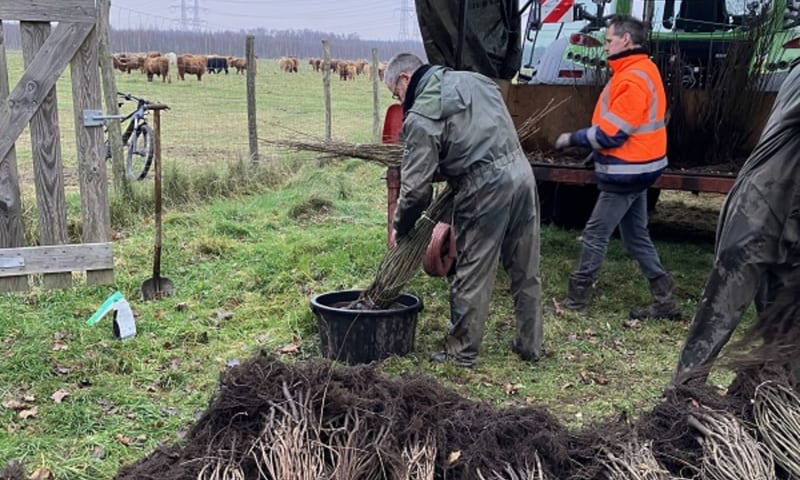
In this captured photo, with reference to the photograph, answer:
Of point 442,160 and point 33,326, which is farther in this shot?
point 33,326

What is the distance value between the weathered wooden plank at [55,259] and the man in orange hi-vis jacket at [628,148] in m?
3.12

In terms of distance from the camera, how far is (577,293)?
5672mm

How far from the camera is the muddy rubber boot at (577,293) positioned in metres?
5.63

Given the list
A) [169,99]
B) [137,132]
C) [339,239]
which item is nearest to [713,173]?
[339,239]

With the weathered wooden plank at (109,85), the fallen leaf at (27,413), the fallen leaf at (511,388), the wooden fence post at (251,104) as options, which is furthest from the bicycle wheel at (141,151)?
the fallen leaf at (511,388)

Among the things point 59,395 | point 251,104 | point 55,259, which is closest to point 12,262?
point 55,259

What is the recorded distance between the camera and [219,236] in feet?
23.4

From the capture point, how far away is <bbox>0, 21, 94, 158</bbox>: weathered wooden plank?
412cm

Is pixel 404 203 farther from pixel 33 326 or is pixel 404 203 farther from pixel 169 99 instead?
pixel 169 99

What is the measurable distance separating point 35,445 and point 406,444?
6.39 feet

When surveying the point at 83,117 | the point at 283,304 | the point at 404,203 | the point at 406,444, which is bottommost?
the point at 283,304

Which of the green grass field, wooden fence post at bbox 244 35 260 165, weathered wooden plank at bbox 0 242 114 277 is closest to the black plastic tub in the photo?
the green grass field

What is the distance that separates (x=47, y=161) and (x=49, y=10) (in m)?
0.80

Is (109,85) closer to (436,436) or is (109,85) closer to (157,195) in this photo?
(157,195)
